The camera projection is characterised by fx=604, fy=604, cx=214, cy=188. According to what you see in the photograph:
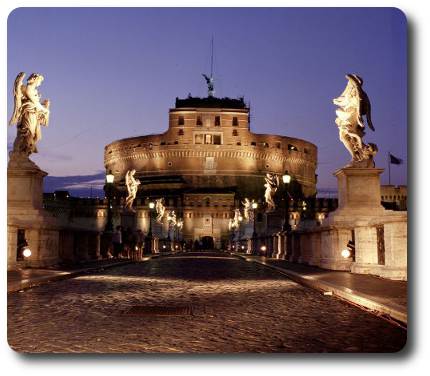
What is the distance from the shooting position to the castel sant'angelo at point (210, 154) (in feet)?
333

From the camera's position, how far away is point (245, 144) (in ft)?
343

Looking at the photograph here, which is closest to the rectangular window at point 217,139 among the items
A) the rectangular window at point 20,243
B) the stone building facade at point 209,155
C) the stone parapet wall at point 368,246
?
the stone building facade at point 209,155

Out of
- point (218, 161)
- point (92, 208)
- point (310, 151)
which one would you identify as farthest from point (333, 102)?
point (310, 151)

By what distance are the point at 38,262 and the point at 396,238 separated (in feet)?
25.0

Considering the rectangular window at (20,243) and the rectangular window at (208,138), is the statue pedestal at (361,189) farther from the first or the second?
the rectangular window at (208,138)

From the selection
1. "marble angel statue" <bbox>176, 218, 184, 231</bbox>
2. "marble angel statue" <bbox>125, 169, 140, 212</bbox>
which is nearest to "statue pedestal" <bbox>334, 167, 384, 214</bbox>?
"marble angel statue" <bbox>125, 169, 140, 212</bbox>

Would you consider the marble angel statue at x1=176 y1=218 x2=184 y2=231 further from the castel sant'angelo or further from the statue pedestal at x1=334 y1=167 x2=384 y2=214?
the statue pedestal at x1=334 y1=167 x2=384 y2=214

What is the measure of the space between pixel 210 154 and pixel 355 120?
3547 inches

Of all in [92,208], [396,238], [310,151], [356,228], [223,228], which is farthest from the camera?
[310,151]

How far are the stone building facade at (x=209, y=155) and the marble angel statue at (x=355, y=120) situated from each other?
82403 mm

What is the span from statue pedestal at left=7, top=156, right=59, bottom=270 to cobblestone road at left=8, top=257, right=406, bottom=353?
3666mm

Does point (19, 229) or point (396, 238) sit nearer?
point (396, 238)
